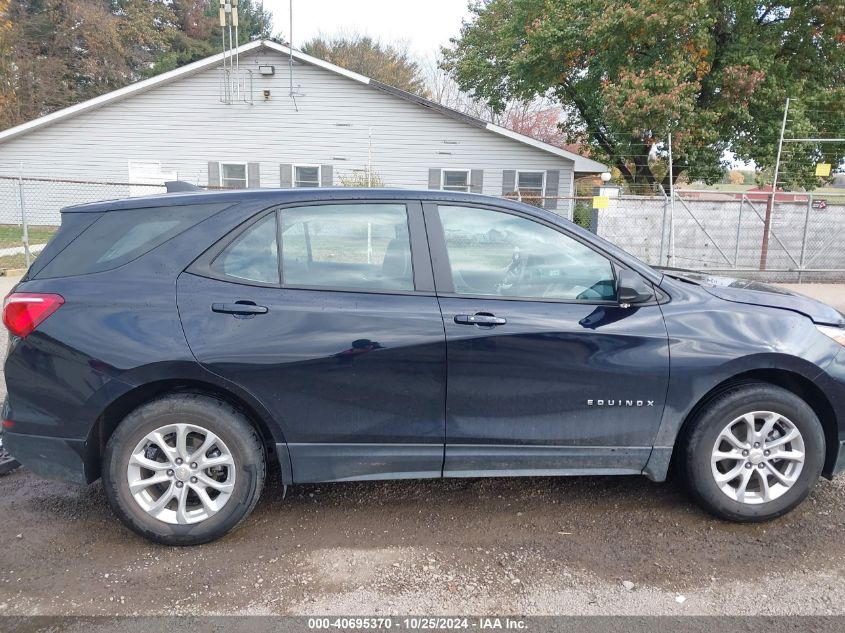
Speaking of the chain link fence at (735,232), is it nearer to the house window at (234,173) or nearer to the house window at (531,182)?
the house window at (531,182)

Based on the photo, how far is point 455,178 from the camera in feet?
63.0

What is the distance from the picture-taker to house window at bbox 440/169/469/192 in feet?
62.5

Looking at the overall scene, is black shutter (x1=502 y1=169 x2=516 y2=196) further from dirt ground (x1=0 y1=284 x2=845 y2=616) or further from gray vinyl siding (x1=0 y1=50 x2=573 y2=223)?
dirt ground (x1=0 y1=284 x2=845 y2=616)

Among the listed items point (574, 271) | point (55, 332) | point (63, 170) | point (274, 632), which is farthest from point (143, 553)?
point (63, 170)

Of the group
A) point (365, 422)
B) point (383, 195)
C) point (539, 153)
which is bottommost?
point (365, 422)

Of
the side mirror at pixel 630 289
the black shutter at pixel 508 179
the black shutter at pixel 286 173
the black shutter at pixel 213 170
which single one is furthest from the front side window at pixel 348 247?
the black shutter at pixel 213 170

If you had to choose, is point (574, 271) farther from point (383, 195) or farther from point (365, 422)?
point (365, 422)

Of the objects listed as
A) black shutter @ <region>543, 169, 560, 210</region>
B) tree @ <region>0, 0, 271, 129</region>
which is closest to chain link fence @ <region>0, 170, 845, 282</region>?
black shutter @ <region>543, 169, 560, 210</region>

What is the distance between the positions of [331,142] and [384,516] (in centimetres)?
1714

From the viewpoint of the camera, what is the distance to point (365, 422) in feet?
10.1

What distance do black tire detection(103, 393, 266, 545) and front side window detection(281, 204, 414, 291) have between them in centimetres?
74

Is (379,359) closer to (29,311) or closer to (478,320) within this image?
(478,320)

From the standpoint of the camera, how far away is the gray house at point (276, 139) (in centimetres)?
1875

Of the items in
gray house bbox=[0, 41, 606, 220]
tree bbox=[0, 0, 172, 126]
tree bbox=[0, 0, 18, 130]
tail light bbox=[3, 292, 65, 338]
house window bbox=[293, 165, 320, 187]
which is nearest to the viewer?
tail light bbox=[3, 292, 65, 338]
